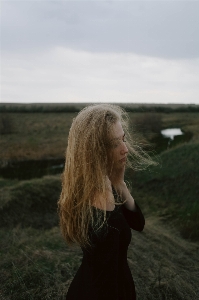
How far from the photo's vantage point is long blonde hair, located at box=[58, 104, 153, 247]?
1420mm

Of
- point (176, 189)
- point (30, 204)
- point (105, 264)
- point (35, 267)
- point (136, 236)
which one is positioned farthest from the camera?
point (176, 189)

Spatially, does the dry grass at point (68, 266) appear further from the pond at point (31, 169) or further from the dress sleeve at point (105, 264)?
the pond at point (31, 169)

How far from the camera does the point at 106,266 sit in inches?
54.8

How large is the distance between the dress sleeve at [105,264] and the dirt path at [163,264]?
8.65 ft

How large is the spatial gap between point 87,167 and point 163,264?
3973 mm

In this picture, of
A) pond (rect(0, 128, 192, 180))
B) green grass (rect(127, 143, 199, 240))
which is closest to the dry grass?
green grass (rect(127, 143, 199, 240))

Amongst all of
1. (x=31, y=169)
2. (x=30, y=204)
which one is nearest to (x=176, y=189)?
(x=30, y=204)

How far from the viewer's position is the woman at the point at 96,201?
54.3 inches

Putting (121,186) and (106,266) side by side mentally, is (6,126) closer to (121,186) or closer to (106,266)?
(121,186)

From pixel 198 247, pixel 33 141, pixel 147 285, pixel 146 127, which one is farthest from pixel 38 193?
pixel 146 127

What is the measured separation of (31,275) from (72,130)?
312 cm

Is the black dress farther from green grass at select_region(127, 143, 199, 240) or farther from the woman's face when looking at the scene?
green grass at select_region(127, 143, 199, 240)

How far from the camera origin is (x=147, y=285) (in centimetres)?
405

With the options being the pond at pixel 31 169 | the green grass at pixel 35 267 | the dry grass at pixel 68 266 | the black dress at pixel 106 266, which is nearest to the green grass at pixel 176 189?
the dry grass at pixel 68 266
